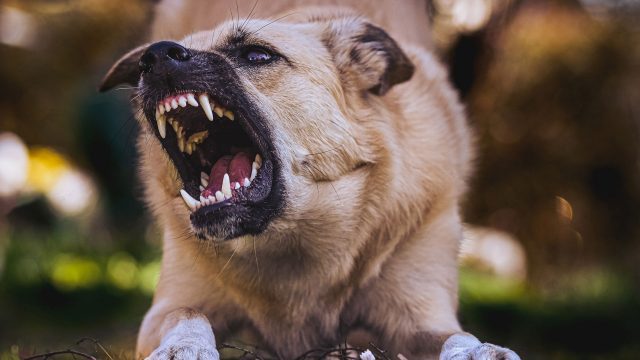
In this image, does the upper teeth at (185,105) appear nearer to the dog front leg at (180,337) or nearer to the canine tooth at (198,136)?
the canine tooth at (198,136)

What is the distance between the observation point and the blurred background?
17.7ft

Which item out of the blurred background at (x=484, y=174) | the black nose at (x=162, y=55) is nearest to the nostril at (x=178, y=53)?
the black nose at (x=162, y=55)

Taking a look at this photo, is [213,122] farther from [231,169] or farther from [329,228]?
[329,228]

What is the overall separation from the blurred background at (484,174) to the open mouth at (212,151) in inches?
87.9

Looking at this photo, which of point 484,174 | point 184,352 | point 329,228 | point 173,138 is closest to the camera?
point 184,352

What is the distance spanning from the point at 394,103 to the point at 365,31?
28 centimetres

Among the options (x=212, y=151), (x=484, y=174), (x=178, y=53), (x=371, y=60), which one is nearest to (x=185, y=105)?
(x=178, y=53)

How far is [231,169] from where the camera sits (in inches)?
105

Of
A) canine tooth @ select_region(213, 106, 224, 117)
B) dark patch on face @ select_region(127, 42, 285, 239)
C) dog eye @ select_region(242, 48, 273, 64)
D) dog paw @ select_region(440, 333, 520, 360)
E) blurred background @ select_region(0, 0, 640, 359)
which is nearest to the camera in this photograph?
dog paw @ select_region(440, 333, 520, 360)

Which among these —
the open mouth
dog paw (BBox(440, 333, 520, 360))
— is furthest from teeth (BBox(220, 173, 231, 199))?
dog paw (BBox(440, 333, 520, 360))

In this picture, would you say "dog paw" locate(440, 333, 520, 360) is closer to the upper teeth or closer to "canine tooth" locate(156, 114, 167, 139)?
the upper teeth

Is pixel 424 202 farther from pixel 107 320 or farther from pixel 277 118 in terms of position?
pixel 107 320

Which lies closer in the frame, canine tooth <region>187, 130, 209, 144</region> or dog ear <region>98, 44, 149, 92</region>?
canine tooth <region>187, 130, 209, 144</region>

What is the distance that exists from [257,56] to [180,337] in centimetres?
91
